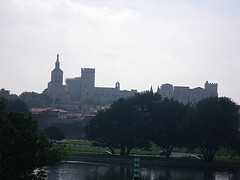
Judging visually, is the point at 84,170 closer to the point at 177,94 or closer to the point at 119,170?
the point at 119,170

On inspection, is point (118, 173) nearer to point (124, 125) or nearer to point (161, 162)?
point (161, 162)

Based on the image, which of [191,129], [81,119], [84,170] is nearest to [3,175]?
[84,170]

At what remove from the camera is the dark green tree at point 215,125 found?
2325 inches

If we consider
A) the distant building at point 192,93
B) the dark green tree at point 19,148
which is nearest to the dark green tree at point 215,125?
the dark green tree at point 19,148

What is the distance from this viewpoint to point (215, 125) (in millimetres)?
60219

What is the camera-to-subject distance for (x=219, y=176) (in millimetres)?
50906

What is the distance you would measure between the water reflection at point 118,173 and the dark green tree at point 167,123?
741 cm

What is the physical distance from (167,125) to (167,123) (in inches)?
12.3

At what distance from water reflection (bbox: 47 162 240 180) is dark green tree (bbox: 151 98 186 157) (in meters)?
7.41

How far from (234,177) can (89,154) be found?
20978mm

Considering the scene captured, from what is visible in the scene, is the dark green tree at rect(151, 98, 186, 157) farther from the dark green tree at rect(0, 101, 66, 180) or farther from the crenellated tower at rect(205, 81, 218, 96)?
the crenellated tower at rect(205, 81, 218, 96)

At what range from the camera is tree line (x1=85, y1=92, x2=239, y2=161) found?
59406mm

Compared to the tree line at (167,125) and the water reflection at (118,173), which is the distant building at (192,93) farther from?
the water reflection at (118,173)

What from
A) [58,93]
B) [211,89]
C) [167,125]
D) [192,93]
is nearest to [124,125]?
[167,125]
